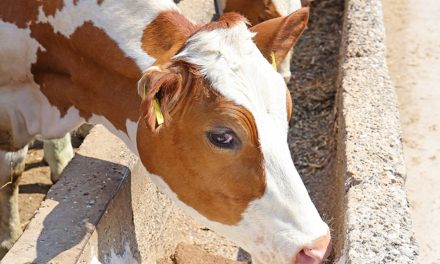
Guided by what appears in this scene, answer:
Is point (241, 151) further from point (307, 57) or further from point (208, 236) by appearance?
point (307, 57)

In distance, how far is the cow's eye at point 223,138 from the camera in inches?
126

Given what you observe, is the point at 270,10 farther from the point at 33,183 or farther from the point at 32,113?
the point at 33,183

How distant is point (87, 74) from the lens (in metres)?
3.82

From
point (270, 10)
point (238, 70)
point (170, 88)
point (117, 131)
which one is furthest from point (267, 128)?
point (270, 10)

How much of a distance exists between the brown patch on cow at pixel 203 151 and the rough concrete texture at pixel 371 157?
57 cm

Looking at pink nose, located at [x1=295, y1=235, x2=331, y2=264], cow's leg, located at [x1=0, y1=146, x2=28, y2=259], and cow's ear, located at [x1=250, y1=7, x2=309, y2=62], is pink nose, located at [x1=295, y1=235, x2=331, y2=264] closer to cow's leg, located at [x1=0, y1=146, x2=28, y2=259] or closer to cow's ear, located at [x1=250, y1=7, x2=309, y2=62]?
cow's ear, located at [x1=250, y1=7, x2=309, y2=62]

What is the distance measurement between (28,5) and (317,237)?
1778 millimetres

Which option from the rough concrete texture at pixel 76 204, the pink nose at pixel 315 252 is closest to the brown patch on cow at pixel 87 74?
the rough concrete texture at pixel 76 204

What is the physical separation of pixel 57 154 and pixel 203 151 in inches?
87.3

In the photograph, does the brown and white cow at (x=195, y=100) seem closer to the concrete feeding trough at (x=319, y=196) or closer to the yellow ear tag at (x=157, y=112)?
the yellow ear tag at (x=157, y=112)

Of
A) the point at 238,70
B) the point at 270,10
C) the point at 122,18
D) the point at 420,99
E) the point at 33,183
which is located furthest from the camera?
the point at 420,99

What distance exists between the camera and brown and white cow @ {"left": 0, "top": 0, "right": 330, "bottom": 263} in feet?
10.4

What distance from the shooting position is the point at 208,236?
16.1ft

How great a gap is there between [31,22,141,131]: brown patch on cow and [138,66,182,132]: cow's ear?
436mm
